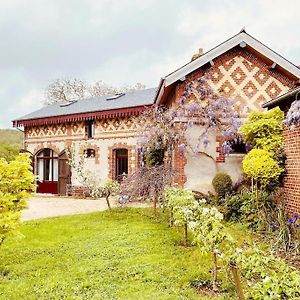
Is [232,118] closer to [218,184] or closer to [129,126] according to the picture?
[218,184]

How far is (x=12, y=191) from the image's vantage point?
669 cm

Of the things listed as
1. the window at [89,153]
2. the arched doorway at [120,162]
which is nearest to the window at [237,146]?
the arched doorway at [120,162]

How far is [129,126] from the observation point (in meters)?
18.2

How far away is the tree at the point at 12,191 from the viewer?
643cm

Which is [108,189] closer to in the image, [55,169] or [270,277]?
[270,277]

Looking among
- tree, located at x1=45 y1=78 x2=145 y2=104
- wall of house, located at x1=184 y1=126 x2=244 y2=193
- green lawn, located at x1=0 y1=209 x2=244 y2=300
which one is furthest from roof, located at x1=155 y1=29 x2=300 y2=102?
tree, located at x1=45 y1=78 x2=145 y2=104

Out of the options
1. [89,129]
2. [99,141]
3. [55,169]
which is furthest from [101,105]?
[55,169]

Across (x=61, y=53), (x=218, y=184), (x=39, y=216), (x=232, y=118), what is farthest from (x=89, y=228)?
(x=61, y=53)

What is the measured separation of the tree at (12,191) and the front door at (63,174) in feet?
43.8

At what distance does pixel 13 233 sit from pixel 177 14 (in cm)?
940

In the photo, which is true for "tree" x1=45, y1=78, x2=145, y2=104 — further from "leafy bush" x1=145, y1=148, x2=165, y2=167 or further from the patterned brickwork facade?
the patterned brickwork facade

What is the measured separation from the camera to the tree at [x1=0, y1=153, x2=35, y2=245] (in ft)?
21.1

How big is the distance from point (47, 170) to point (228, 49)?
12.9 m

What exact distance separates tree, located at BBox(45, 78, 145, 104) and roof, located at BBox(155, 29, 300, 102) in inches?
970
